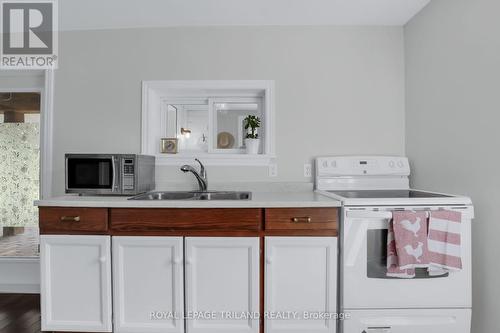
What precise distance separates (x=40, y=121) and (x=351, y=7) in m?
2.68

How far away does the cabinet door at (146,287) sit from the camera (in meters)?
1.70

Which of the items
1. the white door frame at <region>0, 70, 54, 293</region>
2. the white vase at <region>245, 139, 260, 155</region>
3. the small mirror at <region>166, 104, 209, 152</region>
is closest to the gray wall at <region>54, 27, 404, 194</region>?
the white door frame at <region>0, 70, 54, 293</region>

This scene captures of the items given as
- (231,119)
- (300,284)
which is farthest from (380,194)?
(231,119)

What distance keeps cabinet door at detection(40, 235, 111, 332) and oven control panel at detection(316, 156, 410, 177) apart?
1.62 metres

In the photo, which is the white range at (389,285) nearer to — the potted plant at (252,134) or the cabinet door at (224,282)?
the cabinet door at (224,282)

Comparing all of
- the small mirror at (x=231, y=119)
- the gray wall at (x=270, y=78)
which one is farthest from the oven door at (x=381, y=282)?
the small mirror at (x=231, y=119)

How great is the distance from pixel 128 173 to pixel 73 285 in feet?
2.46

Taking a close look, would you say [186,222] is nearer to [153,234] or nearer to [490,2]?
[153,234]

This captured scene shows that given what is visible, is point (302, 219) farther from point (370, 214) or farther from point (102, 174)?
point (102, 174)

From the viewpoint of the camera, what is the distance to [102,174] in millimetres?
1975

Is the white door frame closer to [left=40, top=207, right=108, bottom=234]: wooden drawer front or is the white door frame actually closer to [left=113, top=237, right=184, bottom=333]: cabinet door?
[left=40, top=207, right=108, bottom=234]: wooden drawer front

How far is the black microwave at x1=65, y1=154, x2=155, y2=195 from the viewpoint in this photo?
196 cm

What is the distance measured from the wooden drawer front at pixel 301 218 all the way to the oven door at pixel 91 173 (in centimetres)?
109

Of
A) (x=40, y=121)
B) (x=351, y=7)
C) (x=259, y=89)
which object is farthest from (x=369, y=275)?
(x=40, y=121)
